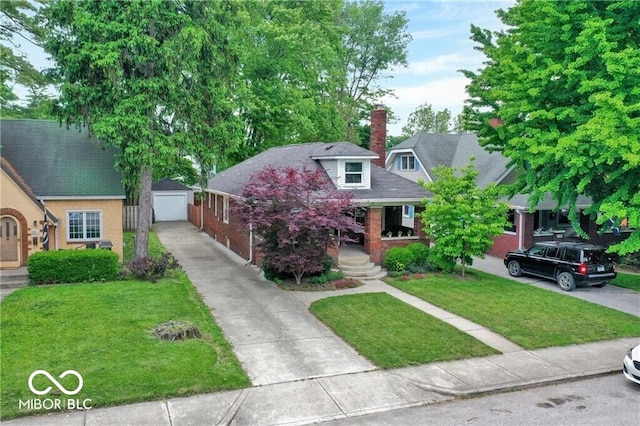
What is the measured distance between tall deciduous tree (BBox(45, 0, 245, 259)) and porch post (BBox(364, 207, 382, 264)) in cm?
749

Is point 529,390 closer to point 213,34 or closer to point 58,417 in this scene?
point 58,417

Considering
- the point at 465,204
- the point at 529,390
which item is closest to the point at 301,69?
the point at 465,204

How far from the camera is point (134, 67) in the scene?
17.6m

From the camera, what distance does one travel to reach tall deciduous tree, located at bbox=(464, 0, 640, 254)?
39.0ft

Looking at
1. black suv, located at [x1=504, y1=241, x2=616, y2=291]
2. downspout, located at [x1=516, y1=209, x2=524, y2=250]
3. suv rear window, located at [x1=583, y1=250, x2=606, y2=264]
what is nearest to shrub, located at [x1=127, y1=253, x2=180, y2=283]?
black suv, located at [x1=504, y1=241, x2=616, y2=291]

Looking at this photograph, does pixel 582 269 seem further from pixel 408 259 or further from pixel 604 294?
pixel 408 259

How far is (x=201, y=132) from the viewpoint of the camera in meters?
18.7

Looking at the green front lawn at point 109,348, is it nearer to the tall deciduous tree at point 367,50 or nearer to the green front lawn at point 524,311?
the green front lawn at point 524,311

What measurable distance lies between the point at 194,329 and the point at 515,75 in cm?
1179

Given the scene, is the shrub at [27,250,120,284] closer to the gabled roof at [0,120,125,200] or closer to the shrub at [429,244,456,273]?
the gabled roof at [0,120,125,200]

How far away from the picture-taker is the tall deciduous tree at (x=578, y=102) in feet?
39.0

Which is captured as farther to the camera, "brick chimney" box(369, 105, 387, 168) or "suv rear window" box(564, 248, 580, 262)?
"brick chimney" box(369, 105, 387, 168)

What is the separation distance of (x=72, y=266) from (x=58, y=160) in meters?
6.11

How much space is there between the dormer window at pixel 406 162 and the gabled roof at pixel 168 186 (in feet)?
54.5
